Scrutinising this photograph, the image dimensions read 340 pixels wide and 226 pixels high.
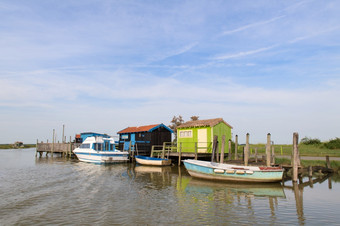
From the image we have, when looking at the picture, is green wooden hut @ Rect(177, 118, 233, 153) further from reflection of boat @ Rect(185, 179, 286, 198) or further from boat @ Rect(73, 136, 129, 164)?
reflection of boat @ Rect(185, 179, 286, 198)

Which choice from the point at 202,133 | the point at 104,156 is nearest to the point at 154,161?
the point at 202,133

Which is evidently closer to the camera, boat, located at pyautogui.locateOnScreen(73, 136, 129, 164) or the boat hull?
the boat hull

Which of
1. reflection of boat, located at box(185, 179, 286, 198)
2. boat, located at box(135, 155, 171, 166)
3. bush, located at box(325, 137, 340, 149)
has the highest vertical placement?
bush, located at box(325, 137, 340, 149)

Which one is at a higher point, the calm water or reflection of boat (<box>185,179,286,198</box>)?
the calm water

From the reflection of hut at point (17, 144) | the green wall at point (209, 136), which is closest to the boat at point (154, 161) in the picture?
the green wall at point (209, 136)

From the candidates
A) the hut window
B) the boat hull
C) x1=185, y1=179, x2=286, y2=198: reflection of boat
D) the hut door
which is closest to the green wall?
the hut window

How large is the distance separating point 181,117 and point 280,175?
1494 inches

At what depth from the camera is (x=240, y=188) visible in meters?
15.6

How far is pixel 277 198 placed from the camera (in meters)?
13.0

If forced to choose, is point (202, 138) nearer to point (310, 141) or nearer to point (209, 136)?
point (209, 136)

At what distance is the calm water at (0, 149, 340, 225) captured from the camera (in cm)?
927

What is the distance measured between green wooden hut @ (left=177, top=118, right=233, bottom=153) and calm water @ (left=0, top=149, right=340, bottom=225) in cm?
1052

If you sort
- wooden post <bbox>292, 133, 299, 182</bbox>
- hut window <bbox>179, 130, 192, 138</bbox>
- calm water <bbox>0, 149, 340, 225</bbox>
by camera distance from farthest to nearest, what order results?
hut window <bbox>179, 130, 192, 138</bbox> → wooden post <bbox>292, 133, 299, 182</bbox> → calm water <bbox>0, 149, 340, 225</bbox>

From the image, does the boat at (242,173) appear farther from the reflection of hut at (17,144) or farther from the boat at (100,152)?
the reflection of hut at (17,144)
